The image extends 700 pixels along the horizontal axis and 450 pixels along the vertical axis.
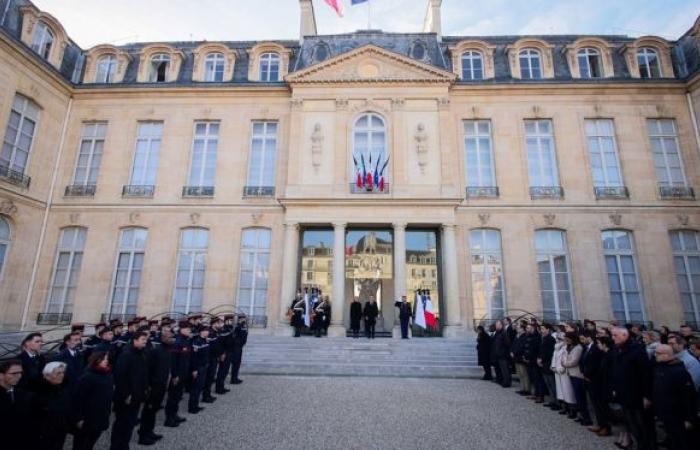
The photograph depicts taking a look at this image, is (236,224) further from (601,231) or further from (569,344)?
(601,231)

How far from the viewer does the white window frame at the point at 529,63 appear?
1511 cm

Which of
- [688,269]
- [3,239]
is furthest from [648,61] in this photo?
[3,239]

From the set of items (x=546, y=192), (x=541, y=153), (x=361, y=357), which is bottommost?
(x=361, y=357)

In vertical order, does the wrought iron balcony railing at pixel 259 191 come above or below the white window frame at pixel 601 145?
below

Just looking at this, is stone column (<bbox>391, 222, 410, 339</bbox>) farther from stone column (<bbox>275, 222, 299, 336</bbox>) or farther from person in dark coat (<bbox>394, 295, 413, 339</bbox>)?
stone column (<bbox>275, 222, 299, 336</bbox>)

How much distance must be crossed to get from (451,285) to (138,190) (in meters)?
12.2

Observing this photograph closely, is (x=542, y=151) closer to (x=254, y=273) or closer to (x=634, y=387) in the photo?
(x=634, y=387)

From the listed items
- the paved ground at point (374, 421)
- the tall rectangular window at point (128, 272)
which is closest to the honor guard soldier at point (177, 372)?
the paved ground at point (374, 421)

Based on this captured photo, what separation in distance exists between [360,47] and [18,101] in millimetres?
12306

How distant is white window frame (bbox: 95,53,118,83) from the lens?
1572 centimetres

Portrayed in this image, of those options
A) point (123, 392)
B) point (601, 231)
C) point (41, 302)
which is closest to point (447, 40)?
point (601, 231)

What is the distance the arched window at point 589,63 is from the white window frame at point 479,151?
14.3 feet

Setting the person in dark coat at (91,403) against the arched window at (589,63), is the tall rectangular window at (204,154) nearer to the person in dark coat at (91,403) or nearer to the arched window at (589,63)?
the person in dark coat at (91,403)

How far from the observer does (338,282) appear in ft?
42.2
